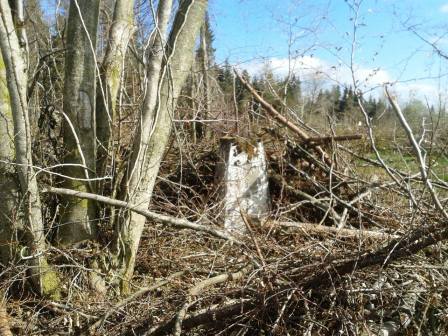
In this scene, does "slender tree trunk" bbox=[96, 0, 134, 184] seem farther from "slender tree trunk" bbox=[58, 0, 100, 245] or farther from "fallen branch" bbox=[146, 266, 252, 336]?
"fallen branch" bbox=[146, 266, 252, 336]

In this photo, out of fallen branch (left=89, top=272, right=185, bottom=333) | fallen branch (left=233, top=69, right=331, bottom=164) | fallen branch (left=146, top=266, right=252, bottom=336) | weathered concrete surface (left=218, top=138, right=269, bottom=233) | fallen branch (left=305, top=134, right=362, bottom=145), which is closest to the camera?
fallen branch (left=146, top=266, right=252, bottom=336)

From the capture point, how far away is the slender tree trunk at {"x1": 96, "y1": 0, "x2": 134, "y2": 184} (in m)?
3.58

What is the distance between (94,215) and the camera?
3471 millimetres

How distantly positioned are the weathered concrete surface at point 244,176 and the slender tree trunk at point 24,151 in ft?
6.26

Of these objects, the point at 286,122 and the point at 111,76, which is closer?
the point at 111,76

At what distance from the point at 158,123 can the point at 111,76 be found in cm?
56

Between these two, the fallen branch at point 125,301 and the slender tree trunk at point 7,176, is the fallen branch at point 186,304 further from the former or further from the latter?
the slender tree trunk at point 7,176

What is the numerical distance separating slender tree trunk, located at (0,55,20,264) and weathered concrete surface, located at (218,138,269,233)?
2031mm

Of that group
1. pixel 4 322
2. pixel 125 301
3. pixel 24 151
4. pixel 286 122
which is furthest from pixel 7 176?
pixel 286 122

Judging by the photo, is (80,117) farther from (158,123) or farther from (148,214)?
(148,214)

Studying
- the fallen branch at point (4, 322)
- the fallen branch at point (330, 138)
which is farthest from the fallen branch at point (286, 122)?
the fallen branch at point (4, 322)

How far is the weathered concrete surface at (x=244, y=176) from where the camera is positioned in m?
4.59

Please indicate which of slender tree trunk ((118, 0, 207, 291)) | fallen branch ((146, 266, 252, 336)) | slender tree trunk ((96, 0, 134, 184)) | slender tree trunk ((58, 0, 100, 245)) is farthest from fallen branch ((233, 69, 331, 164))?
fallen branch ((146, 266, 252, 336))

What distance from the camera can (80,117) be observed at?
3.35m
